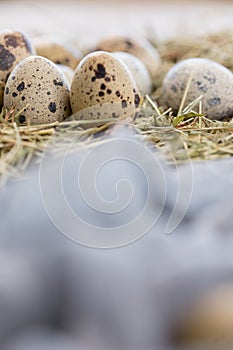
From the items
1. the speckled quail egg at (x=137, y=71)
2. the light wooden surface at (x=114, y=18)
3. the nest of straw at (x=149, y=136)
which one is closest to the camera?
the nest of straw at (x=149, y=136)

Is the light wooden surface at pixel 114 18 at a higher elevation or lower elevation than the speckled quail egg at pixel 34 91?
lower

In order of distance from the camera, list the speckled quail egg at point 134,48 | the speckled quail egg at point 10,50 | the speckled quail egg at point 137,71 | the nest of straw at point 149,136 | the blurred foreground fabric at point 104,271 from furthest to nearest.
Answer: the speckled quail egg at point 134,48 < the speckled quail egg at point 137,71 < the speckled quail egg at point 10,50 < the nest of straw at point 149,136 < the blurred foreground fabric at point 104,271

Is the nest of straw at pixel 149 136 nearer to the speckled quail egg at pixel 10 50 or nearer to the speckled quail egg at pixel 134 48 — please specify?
the speckled quail egg at pixel 10 50

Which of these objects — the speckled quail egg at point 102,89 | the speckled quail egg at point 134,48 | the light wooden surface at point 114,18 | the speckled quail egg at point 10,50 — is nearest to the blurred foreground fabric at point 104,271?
the speckled quail egg at point 102,89

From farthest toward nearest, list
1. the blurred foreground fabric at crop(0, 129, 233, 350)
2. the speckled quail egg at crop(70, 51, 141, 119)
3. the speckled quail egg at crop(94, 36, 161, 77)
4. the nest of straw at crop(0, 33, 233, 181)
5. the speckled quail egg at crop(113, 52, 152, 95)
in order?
the speckled quail egg at crop(94, 36, 161, 77) < the speckled quail egg at crop(113, 52, 152, 95) < the speckled quail egg at crop(70, 51, 141, 119) < the nest of straw at crop(0, 33, 233, 181) < the blurred foreground fabric at crop(0, 129, 233, 350)

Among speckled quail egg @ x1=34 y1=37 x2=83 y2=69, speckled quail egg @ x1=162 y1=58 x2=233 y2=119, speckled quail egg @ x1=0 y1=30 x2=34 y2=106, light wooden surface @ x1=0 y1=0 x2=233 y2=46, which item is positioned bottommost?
light wooden surface @ x1=0 y1=0 x2=233 y2=46

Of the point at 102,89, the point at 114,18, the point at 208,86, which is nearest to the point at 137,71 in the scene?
the point at 208,86

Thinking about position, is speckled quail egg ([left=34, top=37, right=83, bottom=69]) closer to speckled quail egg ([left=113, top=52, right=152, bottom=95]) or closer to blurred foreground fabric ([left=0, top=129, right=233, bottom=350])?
speckled quail egg ([left=113, top=52, right=152, bottom=95])

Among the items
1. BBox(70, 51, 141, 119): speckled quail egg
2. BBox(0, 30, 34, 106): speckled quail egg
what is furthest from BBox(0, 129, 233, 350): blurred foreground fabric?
BBox(0, 30, 34, 106): speckled quail egg
